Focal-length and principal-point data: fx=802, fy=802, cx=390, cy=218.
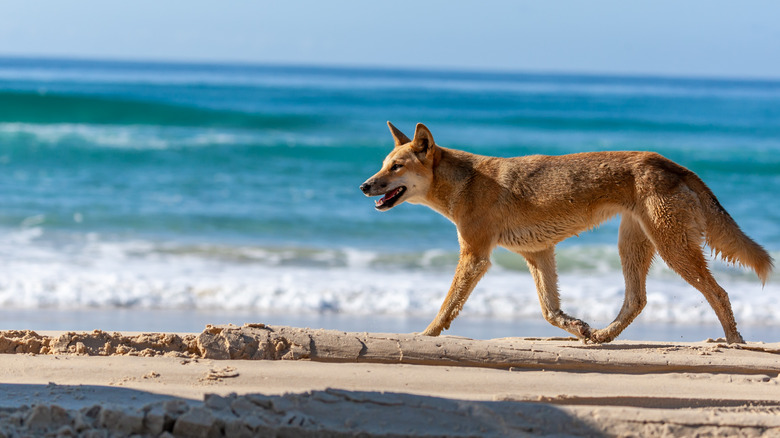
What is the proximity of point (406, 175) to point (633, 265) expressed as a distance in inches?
79.9

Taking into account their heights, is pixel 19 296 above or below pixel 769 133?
below

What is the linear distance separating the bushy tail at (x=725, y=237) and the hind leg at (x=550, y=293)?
1244 mm

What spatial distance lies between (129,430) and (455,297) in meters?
3.12

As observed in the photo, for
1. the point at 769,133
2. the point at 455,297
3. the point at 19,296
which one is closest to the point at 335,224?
the point at 19,296

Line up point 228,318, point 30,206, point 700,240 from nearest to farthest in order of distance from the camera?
point 700,240 < point 228,318 < point 30,206

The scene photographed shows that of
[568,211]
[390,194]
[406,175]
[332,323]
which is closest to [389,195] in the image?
[390,194]

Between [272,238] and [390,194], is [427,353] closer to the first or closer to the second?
[390,194]

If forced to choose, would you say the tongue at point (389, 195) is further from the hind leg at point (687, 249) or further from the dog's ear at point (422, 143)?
the hind leg at point (687, 249)

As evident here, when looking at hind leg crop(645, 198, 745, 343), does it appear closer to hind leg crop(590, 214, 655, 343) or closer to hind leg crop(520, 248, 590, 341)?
hind leg crop(590, 214, 655, 343)

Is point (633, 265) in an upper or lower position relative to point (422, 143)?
lower

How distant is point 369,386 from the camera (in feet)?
15.8

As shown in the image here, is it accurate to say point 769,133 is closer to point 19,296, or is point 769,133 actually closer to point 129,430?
point 19,296

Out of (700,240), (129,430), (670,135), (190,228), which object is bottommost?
(129,430)

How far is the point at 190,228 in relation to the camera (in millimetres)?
14195
